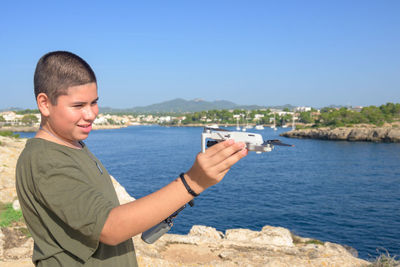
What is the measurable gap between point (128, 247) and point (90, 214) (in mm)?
549

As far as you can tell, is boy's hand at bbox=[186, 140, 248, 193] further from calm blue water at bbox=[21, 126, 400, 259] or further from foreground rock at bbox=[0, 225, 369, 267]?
calm blue water at bbox=[21, 126, 400, 259]

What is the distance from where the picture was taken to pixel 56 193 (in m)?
1.19

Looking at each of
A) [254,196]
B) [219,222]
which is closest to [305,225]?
[219,222]

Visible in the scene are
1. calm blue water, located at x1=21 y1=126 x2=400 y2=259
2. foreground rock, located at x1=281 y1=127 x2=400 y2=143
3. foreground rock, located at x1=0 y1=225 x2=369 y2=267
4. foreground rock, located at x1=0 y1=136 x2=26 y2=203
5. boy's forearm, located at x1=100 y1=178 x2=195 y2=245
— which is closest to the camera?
boy's forearm, located at x1=100 y1=178 x2=195 y2=245

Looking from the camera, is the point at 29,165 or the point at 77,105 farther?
the point at 77,105

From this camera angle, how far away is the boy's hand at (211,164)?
1226 millimetres

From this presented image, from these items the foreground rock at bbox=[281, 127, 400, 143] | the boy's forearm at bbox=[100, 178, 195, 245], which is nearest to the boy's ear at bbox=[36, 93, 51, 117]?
the boy's forearm at bbox=[100, 178, 195, 245]

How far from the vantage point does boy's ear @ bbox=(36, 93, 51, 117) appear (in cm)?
135

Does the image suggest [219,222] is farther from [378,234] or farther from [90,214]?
[90,214]

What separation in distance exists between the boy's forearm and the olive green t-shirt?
34 mm

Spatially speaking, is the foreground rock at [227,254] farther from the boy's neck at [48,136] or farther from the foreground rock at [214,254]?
the boy's neck at [48,136]

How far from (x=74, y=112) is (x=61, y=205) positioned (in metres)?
0.42

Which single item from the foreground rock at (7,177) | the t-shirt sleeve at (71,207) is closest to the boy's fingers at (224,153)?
the t-shirt sleeve at (71,207)

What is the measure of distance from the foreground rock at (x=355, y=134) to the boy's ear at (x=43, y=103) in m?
86.2
